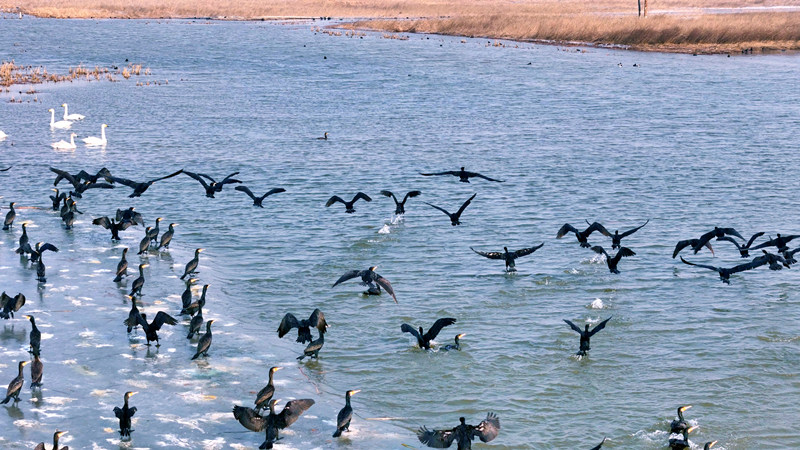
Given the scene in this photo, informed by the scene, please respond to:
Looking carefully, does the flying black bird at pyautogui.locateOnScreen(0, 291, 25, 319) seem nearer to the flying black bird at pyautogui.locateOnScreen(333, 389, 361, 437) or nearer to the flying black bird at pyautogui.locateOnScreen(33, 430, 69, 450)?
the flying black bird at pyautogui.locateOnScreen(33, 430, 69, 450)

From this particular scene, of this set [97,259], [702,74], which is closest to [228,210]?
[97,259]

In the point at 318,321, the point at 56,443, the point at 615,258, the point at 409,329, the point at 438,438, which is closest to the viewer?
the point at 56,443

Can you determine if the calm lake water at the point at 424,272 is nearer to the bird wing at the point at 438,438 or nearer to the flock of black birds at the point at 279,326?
the flock of black birds at the point at 279,326

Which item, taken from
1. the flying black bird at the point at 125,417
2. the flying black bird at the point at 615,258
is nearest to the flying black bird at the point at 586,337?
the flying black bird at the point at 615,258

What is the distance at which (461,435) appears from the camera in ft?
41.0

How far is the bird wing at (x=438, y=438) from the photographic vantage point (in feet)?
40.9

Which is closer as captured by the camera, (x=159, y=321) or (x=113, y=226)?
(x=159, y=321)

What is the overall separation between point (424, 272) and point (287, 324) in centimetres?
552

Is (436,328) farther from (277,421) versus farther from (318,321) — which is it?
(277,421)

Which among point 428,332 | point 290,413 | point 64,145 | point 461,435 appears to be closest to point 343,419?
point 290,413

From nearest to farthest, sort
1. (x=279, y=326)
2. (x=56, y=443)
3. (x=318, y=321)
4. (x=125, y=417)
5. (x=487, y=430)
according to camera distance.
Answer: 1. (x=56, y=443)
2. (x=487, y=430)
3. (x=125, y=417)
4. (x=318, y=321)
5. (x=279, y=326)

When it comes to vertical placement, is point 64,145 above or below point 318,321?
above

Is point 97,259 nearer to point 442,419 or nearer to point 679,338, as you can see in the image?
point 442,419

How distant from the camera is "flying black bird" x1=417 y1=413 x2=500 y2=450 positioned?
12.5 metres
